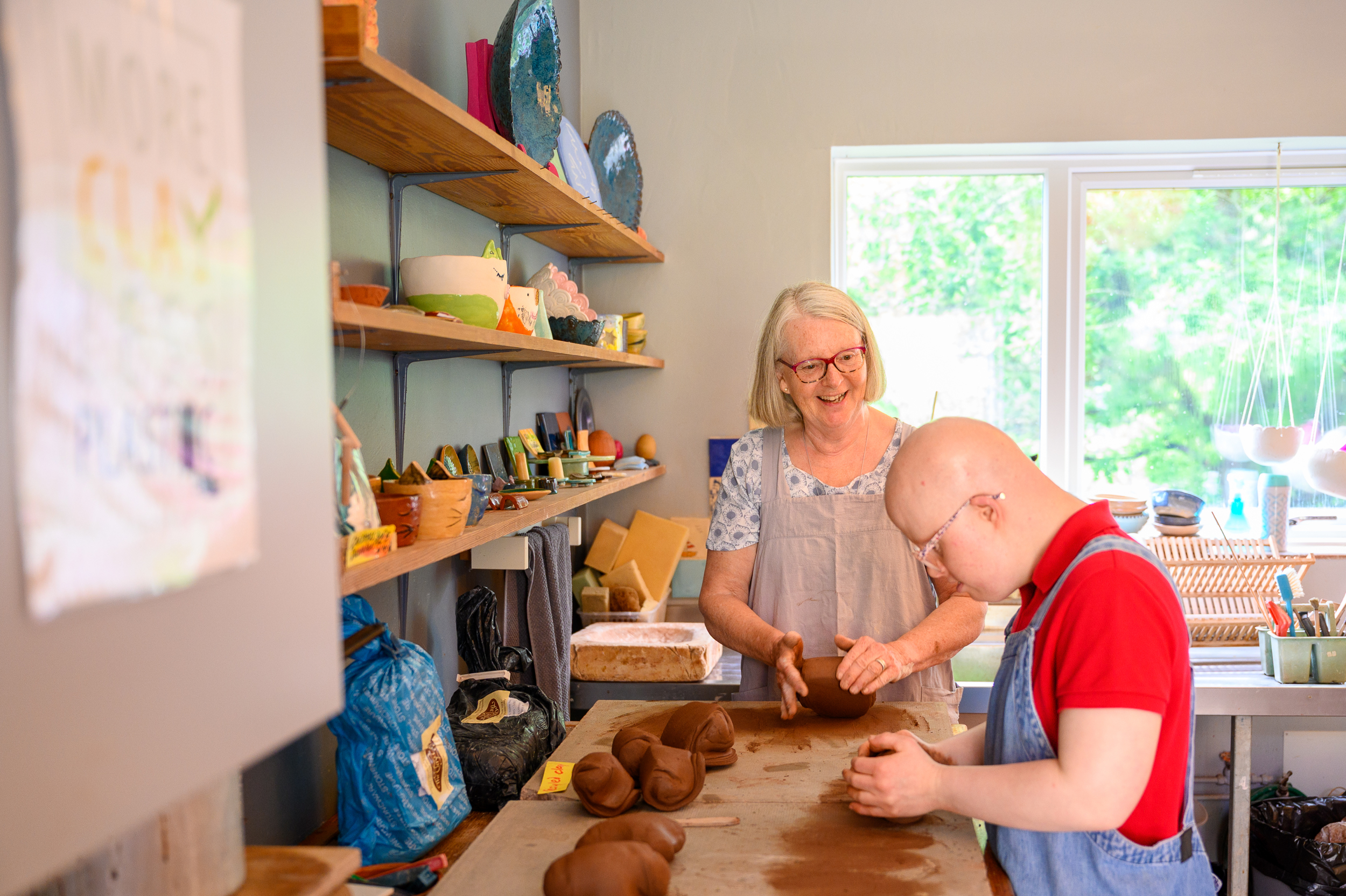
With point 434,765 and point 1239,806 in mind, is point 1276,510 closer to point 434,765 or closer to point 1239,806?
point 1239,806

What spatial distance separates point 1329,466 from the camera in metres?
3.13

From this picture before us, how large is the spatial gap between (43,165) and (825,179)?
310 cm

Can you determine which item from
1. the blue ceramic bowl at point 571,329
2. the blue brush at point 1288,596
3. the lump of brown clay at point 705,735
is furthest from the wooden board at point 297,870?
the blue brush at point 1288,596

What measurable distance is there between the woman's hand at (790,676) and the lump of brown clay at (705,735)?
0.62 feet

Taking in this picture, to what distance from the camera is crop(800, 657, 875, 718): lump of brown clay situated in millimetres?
1663

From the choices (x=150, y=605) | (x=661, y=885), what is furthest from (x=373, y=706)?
(x=150, y=605)

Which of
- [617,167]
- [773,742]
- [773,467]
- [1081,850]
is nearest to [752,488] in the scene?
[773,467]

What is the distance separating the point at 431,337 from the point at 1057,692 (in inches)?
41.9

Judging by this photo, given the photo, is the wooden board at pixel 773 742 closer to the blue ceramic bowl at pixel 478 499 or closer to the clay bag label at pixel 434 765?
the clay bag label at pixel 434 765

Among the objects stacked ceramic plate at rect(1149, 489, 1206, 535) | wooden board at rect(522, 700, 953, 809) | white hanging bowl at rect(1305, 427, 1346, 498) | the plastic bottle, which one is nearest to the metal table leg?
stacked ceramic plate at rect(1149, 489, 1206, 535)

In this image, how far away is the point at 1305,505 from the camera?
343cm

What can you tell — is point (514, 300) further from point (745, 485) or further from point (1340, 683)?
point (1340, 683)

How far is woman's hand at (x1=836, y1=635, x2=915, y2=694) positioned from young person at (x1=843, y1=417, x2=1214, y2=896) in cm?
36

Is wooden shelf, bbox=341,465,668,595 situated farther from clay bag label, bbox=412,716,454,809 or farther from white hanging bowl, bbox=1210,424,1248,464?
white hanging bowl, bbox=1210,424,1248,464
